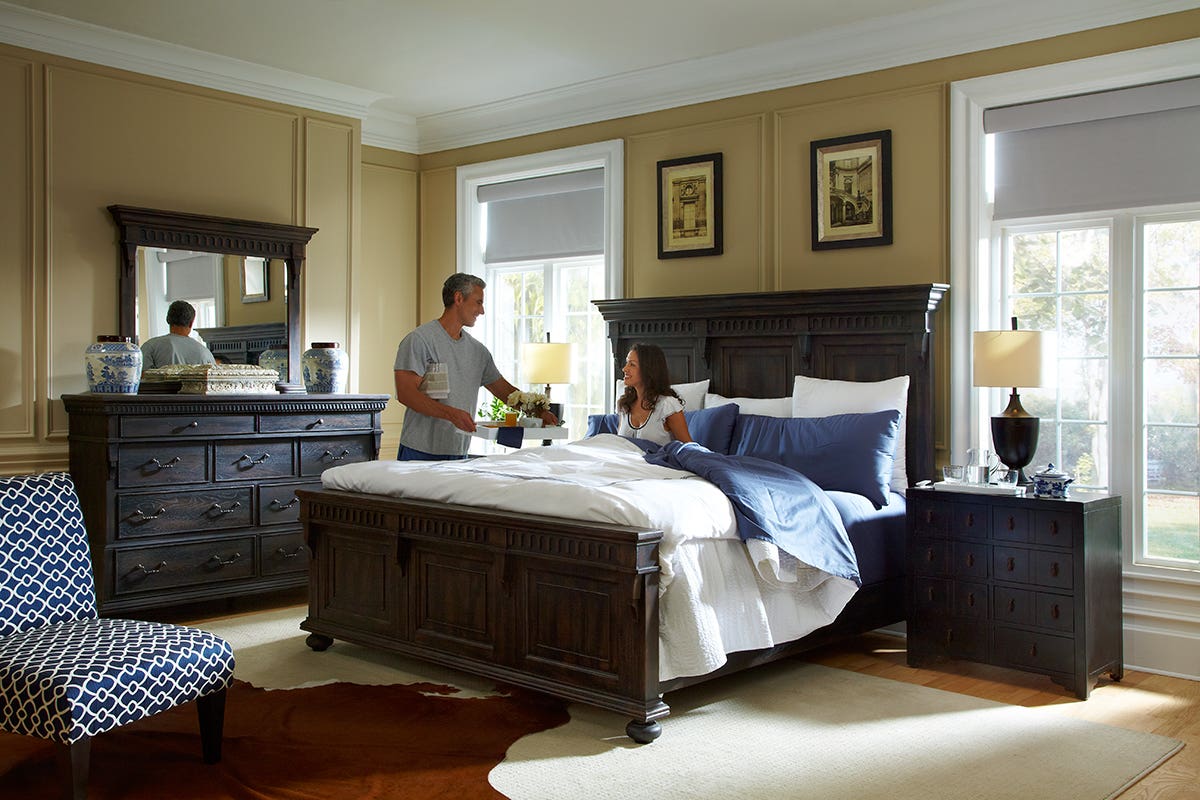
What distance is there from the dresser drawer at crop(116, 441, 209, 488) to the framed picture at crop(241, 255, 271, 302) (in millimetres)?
1141

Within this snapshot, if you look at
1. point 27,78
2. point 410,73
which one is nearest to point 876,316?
point 410,73

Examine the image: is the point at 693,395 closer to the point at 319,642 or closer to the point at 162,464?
the point at 319,642

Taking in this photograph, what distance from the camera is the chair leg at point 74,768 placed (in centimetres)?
270

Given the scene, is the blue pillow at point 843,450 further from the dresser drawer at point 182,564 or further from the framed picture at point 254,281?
the framed picture at point 254,281

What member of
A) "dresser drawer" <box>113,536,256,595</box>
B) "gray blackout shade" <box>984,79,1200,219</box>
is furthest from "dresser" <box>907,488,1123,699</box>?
"dresser drawer" <box>113,536,256,595</box>

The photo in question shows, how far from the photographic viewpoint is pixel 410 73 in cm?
602

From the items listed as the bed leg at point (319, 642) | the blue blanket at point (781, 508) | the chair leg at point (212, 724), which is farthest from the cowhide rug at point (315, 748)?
the blue blanket at point (781, 508)

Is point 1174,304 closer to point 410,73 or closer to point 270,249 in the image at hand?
point 410,73

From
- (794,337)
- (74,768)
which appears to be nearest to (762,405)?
(794,337)

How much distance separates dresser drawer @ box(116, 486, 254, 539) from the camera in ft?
16.3

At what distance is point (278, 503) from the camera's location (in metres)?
5.51

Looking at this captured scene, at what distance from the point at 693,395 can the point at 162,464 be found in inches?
104

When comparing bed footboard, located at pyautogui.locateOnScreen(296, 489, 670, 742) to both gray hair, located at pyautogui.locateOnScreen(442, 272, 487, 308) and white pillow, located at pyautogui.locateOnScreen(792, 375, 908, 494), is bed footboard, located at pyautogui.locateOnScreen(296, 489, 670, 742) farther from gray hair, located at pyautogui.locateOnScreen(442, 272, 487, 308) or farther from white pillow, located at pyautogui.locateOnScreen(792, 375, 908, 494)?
white pillow, located at pyautogui.locateOnScreen(792, 375, 908, 494)

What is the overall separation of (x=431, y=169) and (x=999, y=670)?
15.9ft
